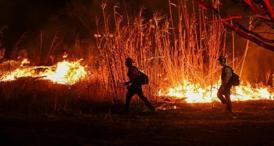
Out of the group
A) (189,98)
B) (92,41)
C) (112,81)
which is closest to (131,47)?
(112,81)

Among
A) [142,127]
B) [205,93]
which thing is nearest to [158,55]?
[205,93]

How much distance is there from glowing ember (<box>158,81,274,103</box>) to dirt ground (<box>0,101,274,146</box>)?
171cm

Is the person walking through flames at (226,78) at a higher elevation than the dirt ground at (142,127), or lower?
higher

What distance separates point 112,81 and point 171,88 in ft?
8.46

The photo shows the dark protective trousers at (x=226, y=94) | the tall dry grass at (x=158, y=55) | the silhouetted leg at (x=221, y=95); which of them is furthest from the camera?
the tall dry grass at (x=158, y=55)

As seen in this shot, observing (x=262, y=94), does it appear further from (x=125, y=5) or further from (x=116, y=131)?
(x=125, y=5)

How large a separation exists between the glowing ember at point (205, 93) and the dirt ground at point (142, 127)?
1.71 metres

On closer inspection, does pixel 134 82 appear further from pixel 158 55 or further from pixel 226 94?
pixel 158 55

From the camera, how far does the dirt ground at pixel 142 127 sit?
11.1 meters

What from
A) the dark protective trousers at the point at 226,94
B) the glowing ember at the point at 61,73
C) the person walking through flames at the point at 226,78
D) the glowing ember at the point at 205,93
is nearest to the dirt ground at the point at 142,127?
the dark protective trousers at the point at 226,94

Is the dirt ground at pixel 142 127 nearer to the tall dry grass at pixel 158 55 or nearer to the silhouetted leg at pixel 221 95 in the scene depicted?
the silhouetted leg at pixel 221 95

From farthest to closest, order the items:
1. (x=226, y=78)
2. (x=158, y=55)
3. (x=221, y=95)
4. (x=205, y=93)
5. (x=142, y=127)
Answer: (x=158, y=55) < (x=205, y=93) < (x=221, y=95) < (x=226, y=78) < (x=142, y=127)

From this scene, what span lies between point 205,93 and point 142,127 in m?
6.19

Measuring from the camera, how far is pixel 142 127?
42.9 ft
